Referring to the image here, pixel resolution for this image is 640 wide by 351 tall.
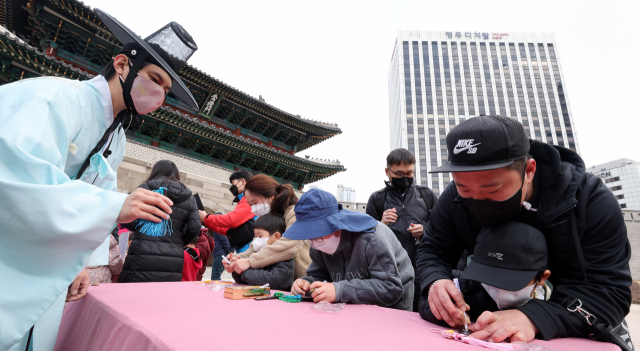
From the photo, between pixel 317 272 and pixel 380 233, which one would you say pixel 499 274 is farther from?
pixel 317 272

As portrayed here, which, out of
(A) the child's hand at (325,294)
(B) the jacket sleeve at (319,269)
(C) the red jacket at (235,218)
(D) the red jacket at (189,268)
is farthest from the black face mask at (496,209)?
(D) the red jacket at (189,268)

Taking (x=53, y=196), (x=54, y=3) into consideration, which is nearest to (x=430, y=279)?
(x=53, y=196)

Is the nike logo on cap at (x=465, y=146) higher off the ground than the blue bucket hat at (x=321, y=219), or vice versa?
the nike logo on cap at (x=465, y=146)

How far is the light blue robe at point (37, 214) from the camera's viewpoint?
35.6 inches

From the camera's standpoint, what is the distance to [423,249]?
4.86 ft

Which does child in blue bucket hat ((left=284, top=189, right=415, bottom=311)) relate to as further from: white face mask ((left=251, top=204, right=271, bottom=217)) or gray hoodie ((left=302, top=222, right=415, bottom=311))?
white face mask ((left=251, top=204, right=271, bottom=217))

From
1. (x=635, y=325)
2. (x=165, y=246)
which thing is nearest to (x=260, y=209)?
(x=165, y=246)

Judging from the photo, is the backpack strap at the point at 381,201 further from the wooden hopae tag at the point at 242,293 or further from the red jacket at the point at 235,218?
the wooden hopae tag at the point at 242,293

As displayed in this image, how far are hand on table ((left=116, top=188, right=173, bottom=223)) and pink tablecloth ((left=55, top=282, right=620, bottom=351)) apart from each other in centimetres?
34

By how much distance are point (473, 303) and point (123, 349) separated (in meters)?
1.20

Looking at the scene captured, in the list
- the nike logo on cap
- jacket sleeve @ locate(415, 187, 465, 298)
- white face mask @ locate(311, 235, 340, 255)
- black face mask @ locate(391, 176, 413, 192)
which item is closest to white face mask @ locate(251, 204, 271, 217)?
black face mask @ locate(391, 176, 413, 192)

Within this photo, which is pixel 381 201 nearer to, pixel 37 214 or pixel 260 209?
pixel 260 209

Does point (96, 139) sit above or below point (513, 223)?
above

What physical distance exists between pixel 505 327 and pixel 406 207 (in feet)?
7.75
